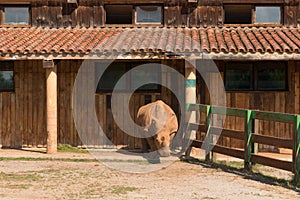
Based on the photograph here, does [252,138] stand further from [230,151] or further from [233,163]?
[233,163]

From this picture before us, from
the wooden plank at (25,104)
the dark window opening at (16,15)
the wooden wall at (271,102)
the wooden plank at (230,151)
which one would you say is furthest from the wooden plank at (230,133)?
the dark window opening at (16,15)

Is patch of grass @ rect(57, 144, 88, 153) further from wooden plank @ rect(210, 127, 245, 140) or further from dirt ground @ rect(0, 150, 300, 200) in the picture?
wooden plank @ rect(210, 127, 245, 140)

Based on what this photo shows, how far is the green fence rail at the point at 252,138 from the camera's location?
8.99 meters

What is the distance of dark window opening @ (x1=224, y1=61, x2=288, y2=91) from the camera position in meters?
14.3

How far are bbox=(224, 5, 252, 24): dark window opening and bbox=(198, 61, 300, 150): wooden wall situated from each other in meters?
2.73

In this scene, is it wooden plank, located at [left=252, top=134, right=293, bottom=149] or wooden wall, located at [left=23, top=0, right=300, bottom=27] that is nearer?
wooden plank, located at [left=252, top=134, right=293, bottom=149]

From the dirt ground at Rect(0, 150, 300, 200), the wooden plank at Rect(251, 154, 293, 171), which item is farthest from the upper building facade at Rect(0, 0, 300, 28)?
the wooden plank at Rect(251, 154, 293, 171)

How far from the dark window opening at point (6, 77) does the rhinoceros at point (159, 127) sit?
178 inches

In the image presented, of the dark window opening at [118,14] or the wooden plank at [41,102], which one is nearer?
the wooden plank at [41,102]

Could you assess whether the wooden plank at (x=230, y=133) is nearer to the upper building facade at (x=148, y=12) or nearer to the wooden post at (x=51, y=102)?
the wooden post at (x=51, y=102)

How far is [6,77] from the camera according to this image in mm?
14789

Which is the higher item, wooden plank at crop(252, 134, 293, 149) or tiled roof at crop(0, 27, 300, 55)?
tiled roof at crop(0, 27, 300, 55)

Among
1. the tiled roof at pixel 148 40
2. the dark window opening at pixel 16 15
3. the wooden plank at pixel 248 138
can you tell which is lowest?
the wooden plank at pixel 248 138

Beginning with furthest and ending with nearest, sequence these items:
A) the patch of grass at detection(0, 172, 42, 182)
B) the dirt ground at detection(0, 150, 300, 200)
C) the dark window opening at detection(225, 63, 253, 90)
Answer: the dark window opening at detection(225, 63, 253, 90) → the patch of grass at detection(0, 172, 42, 182) → the dirt ground at detection(0, 150, 300, 200)
